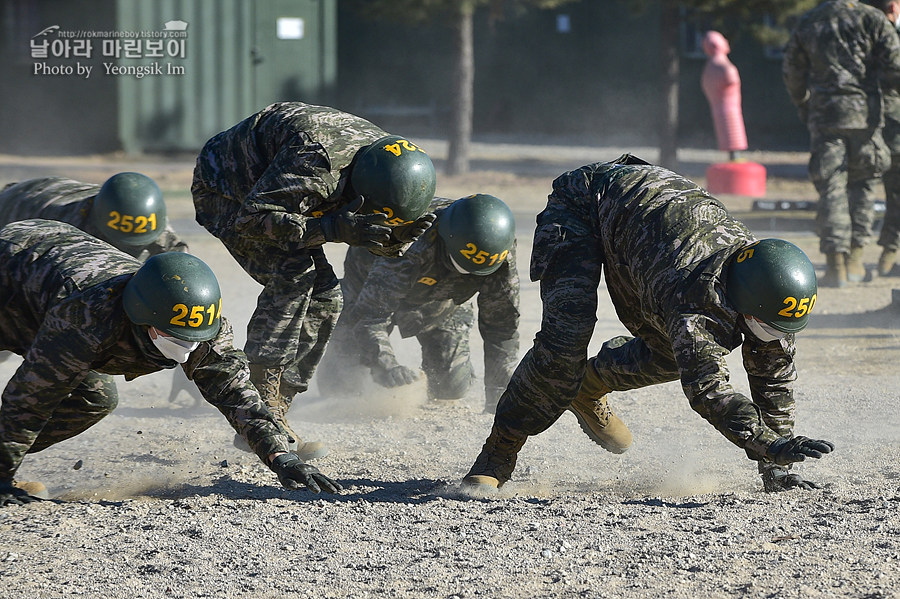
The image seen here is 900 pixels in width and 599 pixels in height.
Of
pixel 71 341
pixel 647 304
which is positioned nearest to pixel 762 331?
pixel 647 304

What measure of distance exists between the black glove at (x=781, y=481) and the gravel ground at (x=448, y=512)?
0.05m

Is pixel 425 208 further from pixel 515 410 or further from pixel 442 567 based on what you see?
pixel 442 567

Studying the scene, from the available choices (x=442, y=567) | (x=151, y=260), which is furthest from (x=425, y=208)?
(x=442, y=567)

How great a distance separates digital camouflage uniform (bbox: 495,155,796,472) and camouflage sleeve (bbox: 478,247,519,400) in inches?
52.0

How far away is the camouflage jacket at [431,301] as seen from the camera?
6.80 m

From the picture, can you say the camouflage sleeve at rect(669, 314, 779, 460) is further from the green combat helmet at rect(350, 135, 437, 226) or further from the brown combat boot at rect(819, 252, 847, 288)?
the brown combat boot at rect(819, 252, 847, 288)

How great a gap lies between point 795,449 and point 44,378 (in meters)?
2.97

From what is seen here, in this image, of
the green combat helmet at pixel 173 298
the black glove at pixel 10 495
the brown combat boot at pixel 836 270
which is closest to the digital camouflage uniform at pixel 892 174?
the brown combat boot at pixel 836 270

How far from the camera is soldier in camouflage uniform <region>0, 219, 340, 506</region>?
466cm

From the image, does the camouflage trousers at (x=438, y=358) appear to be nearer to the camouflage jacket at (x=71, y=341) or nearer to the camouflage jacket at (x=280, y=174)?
the camouflage jacket at (x=280, y=174)

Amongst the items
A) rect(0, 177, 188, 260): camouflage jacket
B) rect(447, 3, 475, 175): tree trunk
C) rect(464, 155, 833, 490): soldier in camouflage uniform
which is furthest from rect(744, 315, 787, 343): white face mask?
rect(447, 3, 475, 175): tree trunk

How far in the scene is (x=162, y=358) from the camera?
483 centimetres

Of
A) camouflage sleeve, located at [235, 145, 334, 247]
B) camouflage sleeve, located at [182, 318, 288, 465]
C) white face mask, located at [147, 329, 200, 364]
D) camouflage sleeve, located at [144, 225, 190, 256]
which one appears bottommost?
camouflage sleeve, located at [182, 318, 288, 465]

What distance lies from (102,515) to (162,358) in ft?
2.40
